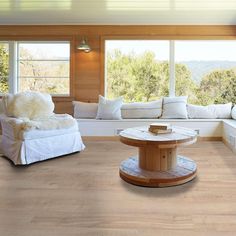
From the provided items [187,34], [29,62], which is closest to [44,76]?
[29,62]

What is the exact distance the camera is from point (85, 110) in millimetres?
5039

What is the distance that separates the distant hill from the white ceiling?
0.73 metres

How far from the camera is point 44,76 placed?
5.40m

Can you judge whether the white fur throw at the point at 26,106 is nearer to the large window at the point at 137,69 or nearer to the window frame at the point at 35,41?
the window frame at the point at 35,41

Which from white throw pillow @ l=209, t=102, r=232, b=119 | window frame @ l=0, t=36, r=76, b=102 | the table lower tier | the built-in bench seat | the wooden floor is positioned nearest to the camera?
the wooden floor

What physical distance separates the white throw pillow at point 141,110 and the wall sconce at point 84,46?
50.2 inches

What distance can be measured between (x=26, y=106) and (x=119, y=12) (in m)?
2.23

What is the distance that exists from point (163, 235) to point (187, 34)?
4.17 meters

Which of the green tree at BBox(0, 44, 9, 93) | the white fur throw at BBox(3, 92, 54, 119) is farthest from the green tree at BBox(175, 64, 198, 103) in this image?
the green tree at BBox(0, 44, 9, 93)

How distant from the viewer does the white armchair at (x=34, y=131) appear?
10.8ft

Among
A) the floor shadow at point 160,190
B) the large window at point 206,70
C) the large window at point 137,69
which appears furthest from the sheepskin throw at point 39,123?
the large window at point 206,70

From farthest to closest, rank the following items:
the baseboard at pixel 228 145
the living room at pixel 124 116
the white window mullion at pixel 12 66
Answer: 1. the white window mullion at pixel 12 66
2. the baseboard at pixel 228 145
3. the living room at pixel 124 116

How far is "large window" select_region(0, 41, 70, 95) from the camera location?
17.5ft

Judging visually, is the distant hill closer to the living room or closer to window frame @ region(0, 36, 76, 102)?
the living room
